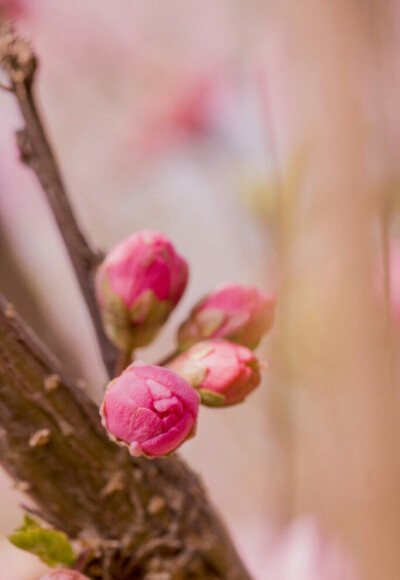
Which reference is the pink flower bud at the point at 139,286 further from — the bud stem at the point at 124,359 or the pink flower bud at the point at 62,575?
the pink flower bud at the point at 62,575

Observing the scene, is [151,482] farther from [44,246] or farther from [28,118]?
[44,246]

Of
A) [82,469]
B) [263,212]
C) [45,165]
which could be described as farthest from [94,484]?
[263,212]

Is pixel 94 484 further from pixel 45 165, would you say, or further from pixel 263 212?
pixel 263 212

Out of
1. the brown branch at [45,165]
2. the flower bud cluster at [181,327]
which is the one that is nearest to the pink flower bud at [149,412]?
the flower bud cluster at [181,327]

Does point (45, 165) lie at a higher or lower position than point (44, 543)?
higher

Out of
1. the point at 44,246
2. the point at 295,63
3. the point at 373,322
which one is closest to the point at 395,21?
the point at 295,63
